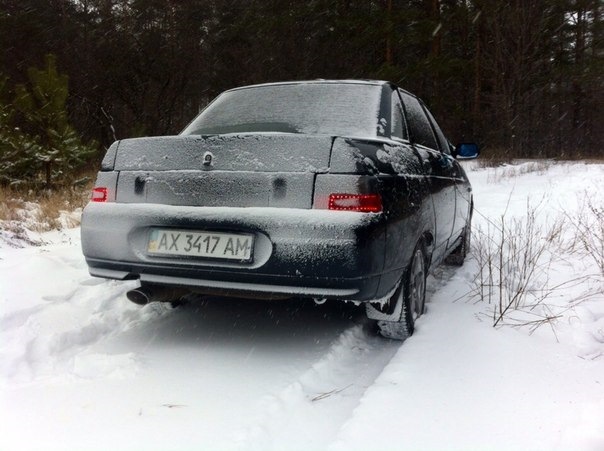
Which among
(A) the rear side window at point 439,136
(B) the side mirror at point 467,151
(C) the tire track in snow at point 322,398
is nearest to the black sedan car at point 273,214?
(C) the tire track in snow at point 322,398

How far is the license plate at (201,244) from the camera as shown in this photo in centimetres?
241

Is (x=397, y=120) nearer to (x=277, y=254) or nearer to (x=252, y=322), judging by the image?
(x=277, y=254)

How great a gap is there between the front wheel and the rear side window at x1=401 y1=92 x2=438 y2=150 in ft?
3.01

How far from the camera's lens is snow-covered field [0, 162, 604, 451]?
193 cm

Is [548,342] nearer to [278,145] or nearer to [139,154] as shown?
[278,145]

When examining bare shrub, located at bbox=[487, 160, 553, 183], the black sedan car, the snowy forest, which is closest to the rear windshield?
the black sedan car

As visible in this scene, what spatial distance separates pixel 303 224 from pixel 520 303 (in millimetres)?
1949

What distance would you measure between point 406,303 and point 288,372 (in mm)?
833

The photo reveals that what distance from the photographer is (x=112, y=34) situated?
19.8m

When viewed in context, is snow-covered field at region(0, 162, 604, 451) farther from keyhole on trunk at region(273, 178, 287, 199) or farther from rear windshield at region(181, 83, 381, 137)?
rear windshield at region(181, 83, 381, 137)

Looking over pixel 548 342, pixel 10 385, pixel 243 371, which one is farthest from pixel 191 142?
pixel 548 342

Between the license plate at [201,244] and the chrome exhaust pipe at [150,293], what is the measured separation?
0.31 m

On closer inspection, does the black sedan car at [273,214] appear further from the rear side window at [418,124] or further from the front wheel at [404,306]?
the rear side window at [418,124]

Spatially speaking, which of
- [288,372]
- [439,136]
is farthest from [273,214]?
[439,136]
